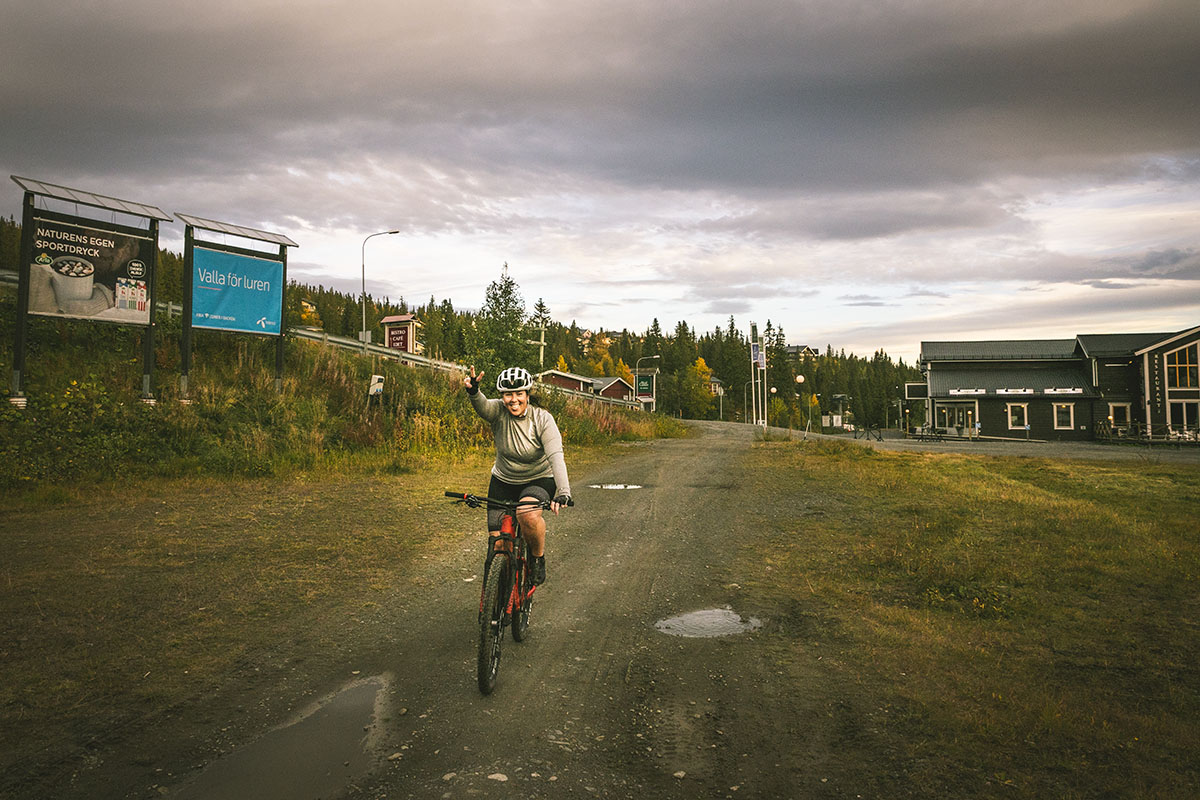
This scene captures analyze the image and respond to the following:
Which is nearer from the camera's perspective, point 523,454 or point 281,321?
point 523,454

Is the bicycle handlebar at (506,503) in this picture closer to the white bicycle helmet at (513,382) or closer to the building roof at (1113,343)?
the white bicycle helmet at (513,382)

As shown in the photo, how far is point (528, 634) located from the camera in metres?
5.86

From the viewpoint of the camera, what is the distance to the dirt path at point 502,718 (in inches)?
139

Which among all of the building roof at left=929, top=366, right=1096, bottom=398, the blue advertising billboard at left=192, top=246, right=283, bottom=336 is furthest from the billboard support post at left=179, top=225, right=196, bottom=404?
the building roof at left=929, top=366, right=1096, bottom=398

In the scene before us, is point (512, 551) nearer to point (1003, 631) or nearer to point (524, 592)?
point (524, 592)

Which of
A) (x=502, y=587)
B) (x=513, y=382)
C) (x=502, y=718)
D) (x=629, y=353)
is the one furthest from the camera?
(x=629, y=353)

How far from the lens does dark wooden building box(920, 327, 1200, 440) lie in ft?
143

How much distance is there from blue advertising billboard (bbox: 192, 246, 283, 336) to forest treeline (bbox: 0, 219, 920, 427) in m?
8.03

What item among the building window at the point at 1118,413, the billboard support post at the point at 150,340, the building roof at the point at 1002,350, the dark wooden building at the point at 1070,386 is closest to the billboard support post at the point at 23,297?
the billboard support post at the point at 150,340

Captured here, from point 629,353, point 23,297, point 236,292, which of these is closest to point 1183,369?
point 236,292

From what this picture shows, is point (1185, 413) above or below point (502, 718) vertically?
above

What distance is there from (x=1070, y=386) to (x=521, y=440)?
52851 millimetres

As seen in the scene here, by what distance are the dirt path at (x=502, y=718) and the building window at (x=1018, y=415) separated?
48.6 meters

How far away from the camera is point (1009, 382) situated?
49.0 metres
